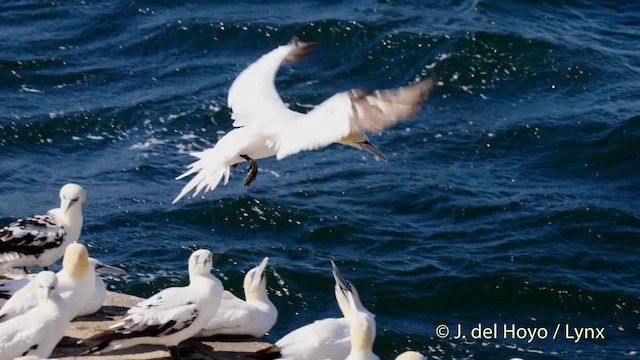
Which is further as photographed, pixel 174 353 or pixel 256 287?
pixel 256 287

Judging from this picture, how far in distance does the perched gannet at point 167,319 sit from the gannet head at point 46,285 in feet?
1.51

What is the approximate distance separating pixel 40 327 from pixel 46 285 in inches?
10.2

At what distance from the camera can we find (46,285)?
855cm

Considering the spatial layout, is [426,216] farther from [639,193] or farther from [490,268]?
[639,193]

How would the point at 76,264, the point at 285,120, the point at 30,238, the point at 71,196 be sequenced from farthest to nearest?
1. the point at 285,120
2. the point at 71,196
3. the point at 30,238
4. the point at 76,264

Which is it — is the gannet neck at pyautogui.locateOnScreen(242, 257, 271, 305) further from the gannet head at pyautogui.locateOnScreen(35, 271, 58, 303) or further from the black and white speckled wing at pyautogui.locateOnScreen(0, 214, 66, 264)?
the gannet head at pyautogui.locateOnScreen(35, 271, 58, 303)

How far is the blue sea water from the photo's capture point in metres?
14.2

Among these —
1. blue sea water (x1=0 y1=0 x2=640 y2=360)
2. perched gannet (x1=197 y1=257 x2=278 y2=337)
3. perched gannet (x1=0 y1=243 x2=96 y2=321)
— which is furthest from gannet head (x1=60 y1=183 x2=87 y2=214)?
blue sea water (x1=0 y1=0 x2=640 y2=360)

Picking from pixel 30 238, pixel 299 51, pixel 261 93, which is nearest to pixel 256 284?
pixel 30 238

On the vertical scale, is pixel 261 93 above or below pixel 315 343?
above

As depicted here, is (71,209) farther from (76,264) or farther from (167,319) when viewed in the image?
(167,319)

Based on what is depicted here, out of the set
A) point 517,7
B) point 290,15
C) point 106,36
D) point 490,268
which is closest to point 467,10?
point 517,7

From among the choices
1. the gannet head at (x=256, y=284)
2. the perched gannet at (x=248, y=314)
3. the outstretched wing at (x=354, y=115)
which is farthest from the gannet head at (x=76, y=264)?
the outstretched wing at (x=354, y=115)

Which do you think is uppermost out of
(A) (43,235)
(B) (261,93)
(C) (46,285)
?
(B) (261,93)
